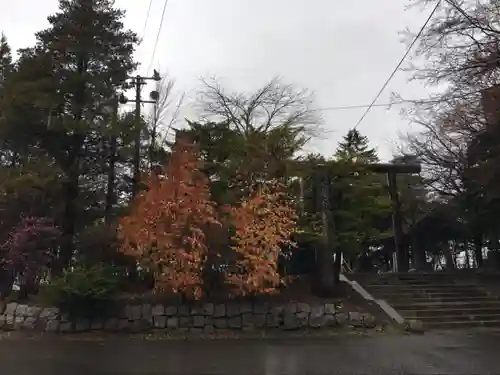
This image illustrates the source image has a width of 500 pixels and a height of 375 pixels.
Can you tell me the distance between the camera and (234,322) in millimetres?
14680

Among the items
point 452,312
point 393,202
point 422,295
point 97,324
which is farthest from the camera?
point 393,202

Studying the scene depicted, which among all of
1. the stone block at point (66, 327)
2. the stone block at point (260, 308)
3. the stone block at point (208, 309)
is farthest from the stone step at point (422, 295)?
the stone block at point (66, 327)

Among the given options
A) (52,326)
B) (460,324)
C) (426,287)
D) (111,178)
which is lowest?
(460,324)

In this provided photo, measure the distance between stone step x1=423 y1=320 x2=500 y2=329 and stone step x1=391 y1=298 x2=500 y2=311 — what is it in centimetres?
Result: 127

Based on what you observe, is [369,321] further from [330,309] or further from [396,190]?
[396,190]

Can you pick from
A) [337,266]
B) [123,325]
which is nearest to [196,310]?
[123,325]

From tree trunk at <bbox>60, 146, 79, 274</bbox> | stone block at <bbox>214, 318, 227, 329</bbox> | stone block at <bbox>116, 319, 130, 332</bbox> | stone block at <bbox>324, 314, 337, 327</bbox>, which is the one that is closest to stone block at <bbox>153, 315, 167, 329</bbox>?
stone block at <bbox>116, 319, 130, 332</bbox>

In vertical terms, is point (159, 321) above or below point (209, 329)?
above

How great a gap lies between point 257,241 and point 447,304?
24.1 ft

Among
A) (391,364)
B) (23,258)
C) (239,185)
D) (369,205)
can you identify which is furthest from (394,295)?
(23,258)

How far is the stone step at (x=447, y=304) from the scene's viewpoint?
16875 mm

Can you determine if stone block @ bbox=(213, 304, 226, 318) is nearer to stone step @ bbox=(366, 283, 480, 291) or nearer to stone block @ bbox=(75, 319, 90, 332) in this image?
stone block @ bbox=(75, 319, 90, 332)

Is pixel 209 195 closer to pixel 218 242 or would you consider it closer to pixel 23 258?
pixel 218 242

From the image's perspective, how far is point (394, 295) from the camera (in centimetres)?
1795
